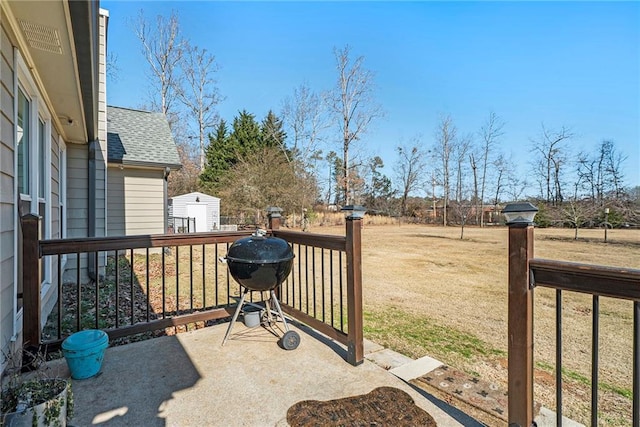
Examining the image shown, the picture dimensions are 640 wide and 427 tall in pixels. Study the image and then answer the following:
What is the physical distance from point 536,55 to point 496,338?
1001 centimetres

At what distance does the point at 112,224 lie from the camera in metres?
7.75

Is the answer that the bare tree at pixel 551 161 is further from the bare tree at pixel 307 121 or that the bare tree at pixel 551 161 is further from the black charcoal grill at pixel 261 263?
the black charcoal grill at pixel 261 263

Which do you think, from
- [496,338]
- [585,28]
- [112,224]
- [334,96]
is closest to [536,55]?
[585,28]

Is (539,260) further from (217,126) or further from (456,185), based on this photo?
(456,185)

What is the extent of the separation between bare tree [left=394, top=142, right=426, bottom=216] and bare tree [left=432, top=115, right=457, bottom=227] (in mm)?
1776

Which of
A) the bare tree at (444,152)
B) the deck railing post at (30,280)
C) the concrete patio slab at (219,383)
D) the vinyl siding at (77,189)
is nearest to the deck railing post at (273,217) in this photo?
the concrete patio slab at (219,383)

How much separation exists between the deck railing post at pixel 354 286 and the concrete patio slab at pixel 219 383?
5.1 inches

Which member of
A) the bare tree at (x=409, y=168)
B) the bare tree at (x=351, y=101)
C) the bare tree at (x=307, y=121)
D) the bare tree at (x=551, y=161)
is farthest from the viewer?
the bare tree at (x=409, y=168)

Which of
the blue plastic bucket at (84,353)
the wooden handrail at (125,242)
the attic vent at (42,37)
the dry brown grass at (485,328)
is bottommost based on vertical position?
the dry brown grass at (485,328)

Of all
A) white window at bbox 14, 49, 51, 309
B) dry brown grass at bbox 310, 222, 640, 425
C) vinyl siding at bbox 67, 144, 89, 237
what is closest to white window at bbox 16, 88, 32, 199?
white window at bbox 14, 49, 51, 309

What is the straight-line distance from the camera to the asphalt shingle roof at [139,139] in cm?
780

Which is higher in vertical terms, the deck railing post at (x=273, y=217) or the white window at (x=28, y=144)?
the white window at (x=28, y=144)

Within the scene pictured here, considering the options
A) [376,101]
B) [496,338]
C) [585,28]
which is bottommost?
[496,338]

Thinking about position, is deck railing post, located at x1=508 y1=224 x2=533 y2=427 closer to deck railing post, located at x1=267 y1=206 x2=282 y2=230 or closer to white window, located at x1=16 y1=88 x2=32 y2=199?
deck railing post, located at x1=267 y1=206 x2=282 y2=230
